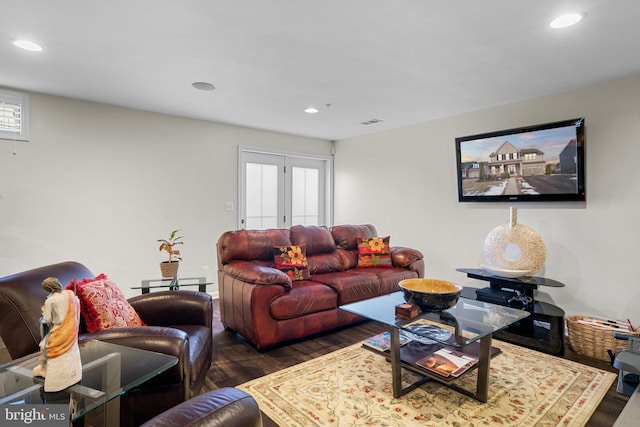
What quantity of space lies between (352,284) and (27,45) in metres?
3.22

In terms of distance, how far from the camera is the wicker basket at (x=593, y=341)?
102 inches

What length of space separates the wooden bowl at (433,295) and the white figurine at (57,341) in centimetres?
188

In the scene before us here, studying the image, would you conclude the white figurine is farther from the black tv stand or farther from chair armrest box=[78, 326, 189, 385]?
the black tv stand

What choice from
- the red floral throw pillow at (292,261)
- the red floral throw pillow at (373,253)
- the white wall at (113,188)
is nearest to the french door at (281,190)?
the white wall at (113,188)

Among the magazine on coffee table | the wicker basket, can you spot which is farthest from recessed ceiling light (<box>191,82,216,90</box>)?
the wicker basket

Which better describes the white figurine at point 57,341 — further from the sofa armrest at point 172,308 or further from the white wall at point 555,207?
the white wall at point 555,207

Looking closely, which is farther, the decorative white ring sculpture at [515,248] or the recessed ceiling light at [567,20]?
the decorative white ring sculpture at [515,248]

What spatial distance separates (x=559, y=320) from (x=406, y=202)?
2410 mm

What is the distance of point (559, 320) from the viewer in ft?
9.07

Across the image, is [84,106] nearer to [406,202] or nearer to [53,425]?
[53,425]

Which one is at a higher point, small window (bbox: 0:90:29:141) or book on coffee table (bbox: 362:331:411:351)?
small window (bbox: 0:90:29:141)

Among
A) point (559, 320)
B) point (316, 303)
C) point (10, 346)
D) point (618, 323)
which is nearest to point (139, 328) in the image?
point (10, 346)

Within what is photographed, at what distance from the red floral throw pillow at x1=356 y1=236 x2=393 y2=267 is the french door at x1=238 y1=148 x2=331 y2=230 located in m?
1.90

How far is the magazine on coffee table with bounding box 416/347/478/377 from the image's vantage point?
2.10 metres
